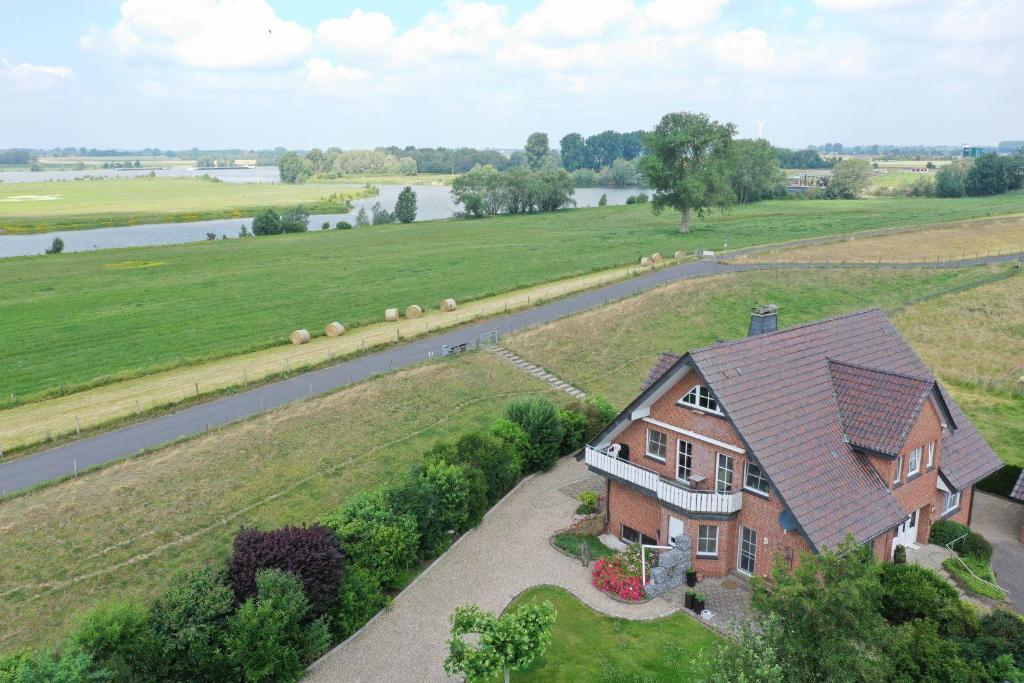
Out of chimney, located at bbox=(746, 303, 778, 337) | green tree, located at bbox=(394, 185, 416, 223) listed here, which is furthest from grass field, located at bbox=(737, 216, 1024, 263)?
green tree, located at bbox=(394, 185, 416, 223)

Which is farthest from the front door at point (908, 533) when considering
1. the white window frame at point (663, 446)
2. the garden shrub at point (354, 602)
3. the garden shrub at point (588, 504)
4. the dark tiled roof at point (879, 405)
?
the garden shrub at point (354, 602)

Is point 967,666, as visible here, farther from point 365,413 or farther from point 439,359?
point 439,359

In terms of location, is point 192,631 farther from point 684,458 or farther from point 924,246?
point 924,246

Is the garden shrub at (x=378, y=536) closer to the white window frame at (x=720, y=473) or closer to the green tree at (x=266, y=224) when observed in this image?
the white window frame at (x=720, y=473)

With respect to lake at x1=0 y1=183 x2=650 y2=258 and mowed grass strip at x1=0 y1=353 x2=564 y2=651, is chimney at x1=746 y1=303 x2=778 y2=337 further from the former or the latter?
lake at x1=0 y1=183 x2=650 y2=258

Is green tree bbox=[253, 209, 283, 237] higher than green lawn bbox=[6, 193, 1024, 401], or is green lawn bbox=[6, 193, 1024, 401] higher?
green tree bbox=[253, 209, 283, 237]

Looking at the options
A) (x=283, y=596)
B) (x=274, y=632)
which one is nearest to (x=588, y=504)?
(x=283, y=596)
